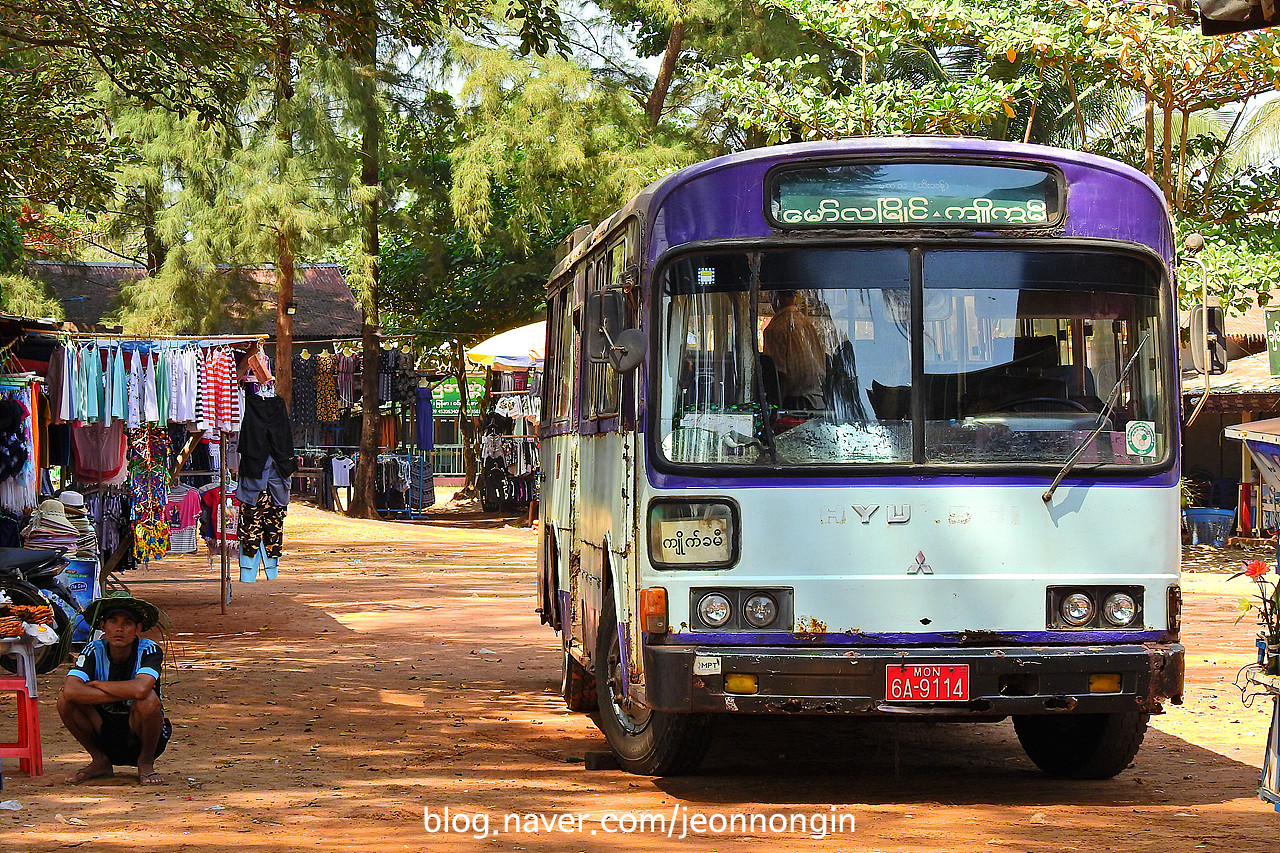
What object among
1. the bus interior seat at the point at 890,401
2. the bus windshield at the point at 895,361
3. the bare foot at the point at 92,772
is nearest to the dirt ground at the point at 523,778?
the bare foot at the point at 92,772

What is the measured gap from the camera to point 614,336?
7.14m

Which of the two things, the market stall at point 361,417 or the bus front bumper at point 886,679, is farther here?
the market stall at point 361,417

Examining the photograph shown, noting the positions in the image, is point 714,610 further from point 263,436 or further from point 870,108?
point 870,108

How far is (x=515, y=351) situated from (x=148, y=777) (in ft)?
54.9

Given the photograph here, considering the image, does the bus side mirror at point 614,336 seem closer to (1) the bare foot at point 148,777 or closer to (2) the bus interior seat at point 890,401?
(2) the bus interior seat at point 890,401

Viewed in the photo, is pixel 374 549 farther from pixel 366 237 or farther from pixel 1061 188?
pixel 1061 188

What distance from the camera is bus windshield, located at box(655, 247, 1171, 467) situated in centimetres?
664

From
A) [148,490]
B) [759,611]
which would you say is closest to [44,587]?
[148,490]

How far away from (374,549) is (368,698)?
13.7 metres

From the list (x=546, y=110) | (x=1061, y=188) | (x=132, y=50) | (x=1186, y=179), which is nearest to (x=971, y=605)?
(x=1061, y=188)

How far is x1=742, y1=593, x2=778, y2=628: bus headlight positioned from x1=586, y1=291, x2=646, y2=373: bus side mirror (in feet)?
3.75

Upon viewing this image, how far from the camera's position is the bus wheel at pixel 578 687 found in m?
9.45

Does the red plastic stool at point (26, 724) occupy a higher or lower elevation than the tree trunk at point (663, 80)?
lower

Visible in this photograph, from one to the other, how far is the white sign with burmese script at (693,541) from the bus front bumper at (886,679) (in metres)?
0.40
